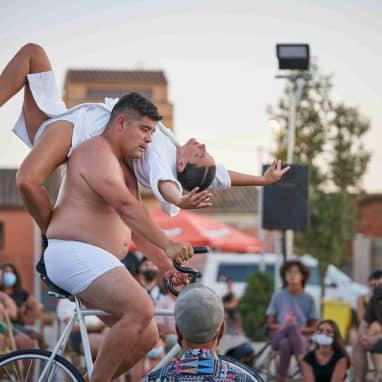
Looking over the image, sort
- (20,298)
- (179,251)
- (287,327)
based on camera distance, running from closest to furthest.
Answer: (179,251) → (287,327) → (20,298)

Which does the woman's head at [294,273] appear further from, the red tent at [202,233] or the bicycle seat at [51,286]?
the red tent at [202,233]

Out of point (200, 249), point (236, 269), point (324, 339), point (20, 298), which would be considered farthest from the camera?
point (236, 269)

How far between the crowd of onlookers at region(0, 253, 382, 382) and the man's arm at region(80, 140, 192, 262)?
3211 millimetres

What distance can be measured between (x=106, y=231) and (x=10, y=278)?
5.62 m

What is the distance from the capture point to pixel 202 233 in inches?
675

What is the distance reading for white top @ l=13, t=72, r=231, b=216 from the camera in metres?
4.56

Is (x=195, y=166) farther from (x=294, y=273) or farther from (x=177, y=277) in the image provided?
(x=294, y=273)

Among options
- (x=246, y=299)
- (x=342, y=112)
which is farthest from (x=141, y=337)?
(x=342, y=112)

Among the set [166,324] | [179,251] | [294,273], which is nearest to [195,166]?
[179,251]

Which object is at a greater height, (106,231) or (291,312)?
(106,231)

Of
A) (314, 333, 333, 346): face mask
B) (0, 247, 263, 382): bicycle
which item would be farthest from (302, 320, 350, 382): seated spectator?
(0, 247, 263, 382): bicycle

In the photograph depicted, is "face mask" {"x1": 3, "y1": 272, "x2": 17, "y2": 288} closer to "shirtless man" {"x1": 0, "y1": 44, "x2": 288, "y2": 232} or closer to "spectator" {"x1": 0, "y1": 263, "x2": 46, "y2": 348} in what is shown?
"spectator" {"x1": 0, "y1": 263, "x2": 46, "y2": 348}

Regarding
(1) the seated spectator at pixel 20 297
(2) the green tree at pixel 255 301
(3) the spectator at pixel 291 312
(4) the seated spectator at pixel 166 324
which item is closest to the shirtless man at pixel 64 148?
(4) the seated spectator at pixel 166 324

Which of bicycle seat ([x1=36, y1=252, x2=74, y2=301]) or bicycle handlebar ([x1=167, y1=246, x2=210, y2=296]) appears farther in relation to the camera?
bicycle seat ([x1=36, y1=252, x2=74, y2=301])
